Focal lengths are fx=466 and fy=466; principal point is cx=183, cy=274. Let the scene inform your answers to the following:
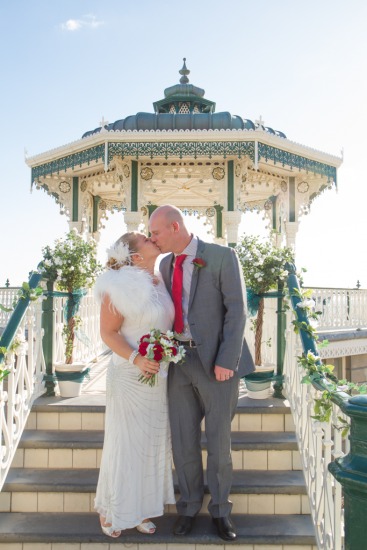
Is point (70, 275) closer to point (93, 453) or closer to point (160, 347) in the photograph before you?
point (93, 453)

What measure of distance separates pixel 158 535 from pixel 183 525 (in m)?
0.17

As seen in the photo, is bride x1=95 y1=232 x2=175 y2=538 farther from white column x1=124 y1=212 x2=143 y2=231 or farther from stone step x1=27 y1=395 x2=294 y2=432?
white column x1=124 y1=212 x2=143 y2=231

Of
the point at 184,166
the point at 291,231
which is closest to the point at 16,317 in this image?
the point at 184,166

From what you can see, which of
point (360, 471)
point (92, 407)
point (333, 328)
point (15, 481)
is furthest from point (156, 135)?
point (360, 471)

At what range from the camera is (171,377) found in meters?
2.92

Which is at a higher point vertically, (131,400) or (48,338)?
(48,338)

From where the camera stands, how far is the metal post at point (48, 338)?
4.30 metres

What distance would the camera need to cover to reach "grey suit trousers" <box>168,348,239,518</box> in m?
2.82

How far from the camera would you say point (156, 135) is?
879 cm

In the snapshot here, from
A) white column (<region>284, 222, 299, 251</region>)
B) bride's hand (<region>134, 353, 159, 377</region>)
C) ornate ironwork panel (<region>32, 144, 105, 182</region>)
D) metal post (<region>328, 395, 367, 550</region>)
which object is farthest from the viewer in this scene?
white column (<region>284, 222, 299, 251</region>)

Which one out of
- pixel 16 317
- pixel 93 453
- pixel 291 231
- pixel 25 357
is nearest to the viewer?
pixel 16 317

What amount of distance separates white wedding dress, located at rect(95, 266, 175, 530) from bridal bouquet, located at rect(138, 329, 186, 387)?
19cm

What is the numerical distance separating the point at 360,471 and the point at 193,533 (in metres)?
1.78

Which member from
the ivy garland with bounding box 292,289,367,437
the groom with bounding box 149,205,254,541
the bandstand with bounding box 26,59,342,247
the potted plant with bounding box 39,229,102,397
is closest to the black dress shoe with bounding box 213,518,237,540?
the groom with bounding box 149,205,254,541
